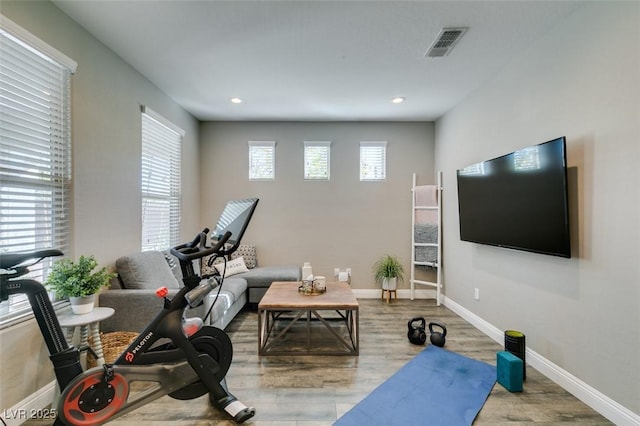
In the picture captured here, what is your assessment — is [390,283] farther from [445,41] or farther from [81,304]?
[81,304]

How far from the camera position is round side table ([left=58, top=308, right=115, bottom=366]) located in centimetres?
189

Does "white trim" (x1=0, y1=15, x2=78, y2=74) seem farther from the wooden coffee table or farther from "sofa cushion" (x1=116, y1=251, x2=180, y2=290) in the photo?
the wooden coffee table

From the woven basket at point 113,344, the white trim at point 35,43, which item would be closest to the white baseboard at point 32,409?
the woven basket at point 113,344

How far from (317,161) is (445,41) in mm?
2569

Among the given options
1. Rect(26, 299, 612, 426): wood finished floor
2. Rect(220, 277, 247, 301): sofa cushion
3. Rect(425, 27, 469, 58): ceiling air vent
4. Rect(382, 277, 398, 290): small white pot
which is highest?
Rect(425, 27, 469, 58): ceiling air vent

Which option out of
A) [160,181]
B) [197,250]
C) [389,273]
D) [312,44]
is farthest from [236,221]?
[389,273]

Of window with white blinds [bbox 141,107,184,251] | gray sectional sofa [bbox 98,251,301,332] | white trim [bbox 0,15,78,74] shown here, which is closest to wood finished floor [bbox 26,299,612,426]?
gray sectional sofa [bbox 98,251,301,332]

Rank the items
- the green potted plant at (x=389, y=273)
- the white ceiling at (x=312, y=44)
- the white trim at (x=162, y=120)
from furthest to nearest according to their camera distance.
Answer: the green potted plant at (x=389, y=273)
the white trim at (x=162, y=120)
the white ceiling at (x=312, y=44)

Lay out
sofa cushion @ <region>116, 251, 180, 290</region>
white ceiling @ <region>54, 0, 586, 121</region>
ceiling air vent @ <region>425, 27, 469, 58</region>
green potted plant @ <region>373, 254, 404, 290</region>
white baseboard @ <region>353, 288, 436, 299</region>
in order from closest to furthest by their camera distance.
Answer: white ceiling @ <region>54, 0, 586, 121</region> < ceiling air vent @ <region>425, 27, 469, 58</region> < sofa cushion @ <region>116, 251, 180, 290</region> < green potted plant @ <region>373, 254, 404, 290</region> < white baseboard @ <region>353, 288, 436, 299</region>

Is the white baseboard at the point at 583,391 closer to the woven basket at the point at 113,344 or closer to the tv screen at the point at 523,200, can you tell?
the tv screen at the point at 523,200

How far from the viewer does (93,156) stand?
2.41 m

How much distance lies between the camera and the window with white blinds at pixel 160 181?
3227 mm

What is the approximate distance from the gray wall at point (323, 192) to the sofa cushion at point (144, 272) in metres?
1.79

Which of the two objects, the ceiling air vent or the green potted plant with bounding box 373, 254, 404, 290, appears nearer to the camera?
the ceiling air vent
